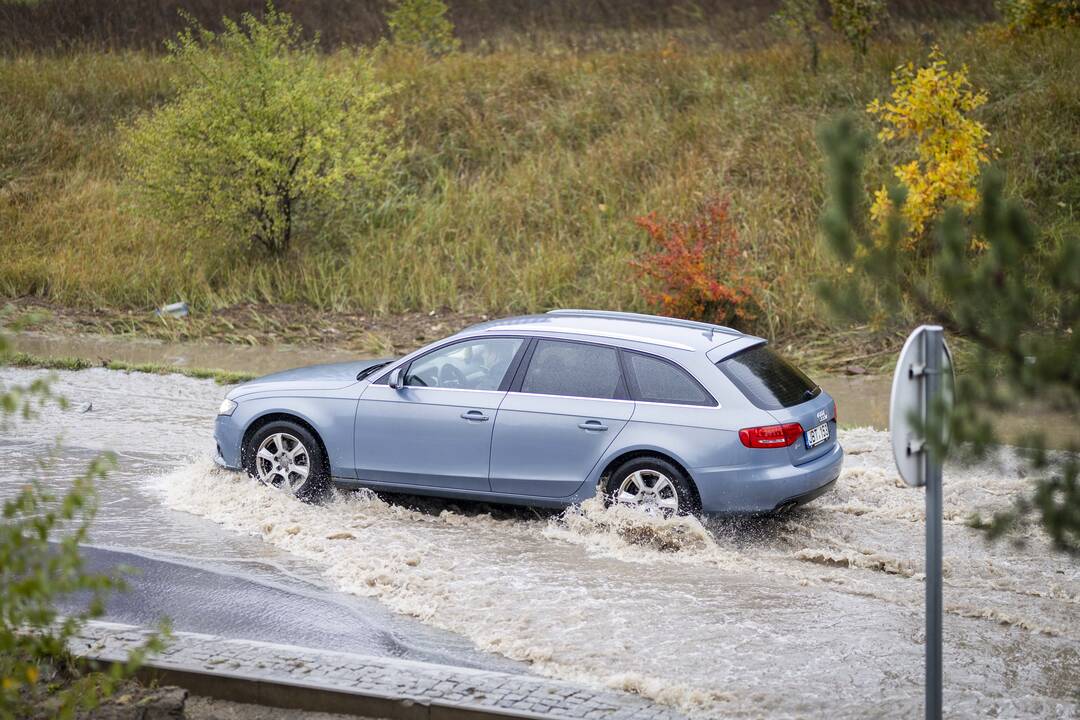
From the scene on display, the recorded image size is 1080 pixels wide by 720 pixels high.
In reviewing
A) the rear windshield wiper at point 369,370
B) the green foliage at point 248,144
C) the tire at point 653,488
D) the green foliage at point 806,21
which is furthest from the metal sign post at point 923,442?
the green foliage at point 806,21

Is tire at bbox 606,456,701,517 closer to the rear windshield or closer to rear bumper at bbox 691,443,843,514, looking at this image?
rear bumper at bbox 691,443,843,514

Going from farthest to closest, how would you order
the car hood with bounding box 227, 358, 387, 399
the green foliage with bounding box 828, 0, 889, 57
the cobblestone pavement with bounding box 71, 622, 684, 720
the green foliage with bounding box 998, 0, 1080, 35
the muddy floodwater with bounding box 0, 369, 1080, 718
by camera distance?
the green foliage with bounding box 998, 0, 1080, 35, the green foliage with bounding box 828, 0, 889, 57, the car hood with bounding box 227, 358, 387, 399, the muddy floodwater with bounding box 0, 369, 1080, 718, the cobblestone pavement with bounding box 71, 622, 684, 720

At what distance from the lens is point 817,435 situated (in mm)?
8969

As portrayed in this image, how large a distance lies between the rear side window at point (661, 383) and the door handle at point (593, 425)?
1.07ft

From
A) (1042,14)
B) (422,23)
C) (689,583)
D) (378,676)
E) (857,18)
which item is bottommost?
(689,583)

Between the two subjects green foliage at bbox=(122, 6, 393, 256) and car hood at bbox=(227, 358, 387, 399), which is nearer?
car hood at bbox=(227, 358, 387, 399)

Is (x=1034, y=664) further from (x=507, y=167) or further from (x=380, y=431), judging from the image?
(x=507, y=167)

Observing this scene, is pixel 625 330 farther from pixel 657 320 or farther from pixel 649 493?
pixel 649 493

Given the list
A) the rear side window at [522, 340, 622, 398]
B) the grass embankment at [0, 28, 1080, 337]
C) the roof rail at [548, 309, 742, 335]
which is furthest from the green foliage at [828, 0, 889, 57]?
the rear side window at [522, 340, 622, 398]

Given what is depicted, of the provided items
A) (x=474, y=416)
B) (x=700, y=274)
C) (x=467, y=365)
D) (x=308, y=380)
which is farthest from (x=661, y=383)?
(x=700, y=274)

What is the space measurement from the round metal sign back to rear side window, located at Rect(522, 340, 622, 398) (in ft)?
14.0

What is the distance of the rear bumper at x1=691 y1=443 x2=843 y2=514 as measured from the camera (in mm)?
8570

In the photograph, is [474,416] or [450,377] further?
[450,377]

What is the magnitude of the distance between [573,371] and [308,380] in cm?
216
